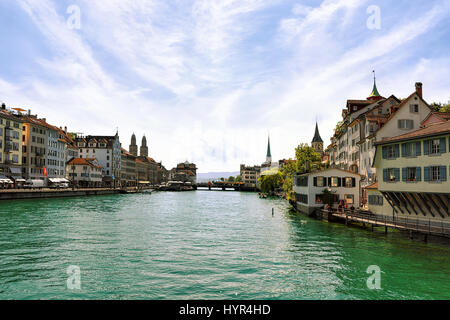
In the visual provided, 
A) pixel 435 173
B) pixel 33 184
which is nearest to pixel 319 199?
pixel 435 173

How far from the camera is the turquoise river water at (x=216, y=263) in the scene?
61.7ft

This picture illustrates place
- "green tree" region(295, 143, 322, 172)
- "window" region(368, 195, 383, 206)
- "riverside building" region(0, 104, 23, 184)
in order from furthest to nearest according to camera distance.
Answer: "riverside building" region(0, 104, 23, 184) → "green tree" region(295, 143, 322, 172) → "window" region(368, 195, 383, 206)

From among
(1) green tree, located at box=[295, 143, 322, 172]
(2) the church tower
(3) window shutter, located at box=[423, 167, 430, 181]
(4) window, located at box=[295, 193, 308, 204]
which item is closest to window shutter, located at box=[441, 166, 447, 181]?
(3) window shutter, located at box=[423, 167, 430, 181]

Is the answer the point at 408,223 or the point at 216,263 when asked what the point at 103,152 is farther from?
the point at 408,223

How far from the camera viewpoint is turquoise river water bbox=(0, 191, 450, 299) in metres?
18.8

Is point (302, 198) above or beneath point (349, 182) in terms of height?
beneath

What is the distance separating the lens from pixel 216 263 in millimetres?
24844

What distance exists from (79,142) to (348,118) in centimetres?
14286

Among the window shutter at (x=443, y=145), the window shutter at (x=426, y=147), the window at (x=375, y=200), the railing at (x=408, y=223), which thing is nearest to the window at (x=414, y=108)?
the window at (x=375, y=200)

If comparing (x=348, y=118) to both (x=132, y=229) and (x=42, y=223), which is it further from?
(x=42, y=223)

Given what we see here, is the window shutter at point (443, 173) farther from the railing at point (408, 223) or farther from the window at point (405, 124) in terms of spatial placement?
the window at point (405, 124)

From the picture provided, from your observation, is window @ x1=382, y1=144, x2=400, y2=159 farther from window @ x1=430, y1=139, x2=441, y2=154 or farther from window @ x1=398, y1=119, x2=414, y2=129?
window @ x1=398, y1=119, x2=414, y2=129

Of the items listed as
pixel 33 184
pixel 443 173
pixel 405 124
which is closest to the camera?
pixel 443 173
